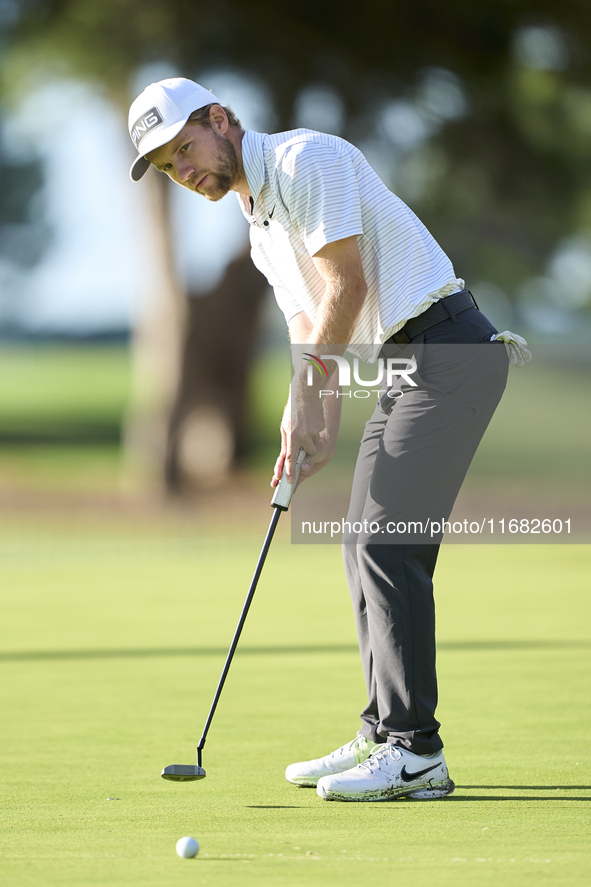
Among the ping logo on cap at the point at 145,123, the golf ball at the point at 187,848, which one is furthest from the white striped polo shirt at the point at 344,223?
the golf ball at the point at 187,848

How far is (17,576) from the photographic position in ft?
28.6

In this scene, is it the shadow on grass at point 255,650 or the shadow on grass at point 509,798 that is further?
the shadow on grass at point 255,650

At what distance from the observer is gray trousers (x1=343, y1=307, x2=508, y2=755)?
324 centimetres

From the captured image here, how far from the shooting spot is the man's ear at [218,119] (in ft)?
10.9

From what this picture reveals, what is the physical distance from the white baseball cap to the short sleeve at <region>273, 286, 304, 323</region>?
0.61 metres

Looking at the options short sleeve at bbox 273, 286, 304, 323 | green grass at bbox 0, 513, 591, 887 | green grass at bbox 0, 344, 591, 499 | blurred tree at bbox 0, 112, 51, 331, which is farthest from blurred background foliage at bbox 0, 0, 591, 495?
blurred tree at bbox 0, 112, 51, 331

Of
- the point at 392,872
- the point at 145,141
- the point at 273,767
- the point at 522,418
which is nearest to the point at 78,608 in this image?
the point at 273,767

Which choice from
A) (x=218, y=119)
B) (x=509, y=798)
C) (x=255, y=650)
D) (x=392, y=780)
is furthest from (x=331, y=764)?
(x=255, y=650)

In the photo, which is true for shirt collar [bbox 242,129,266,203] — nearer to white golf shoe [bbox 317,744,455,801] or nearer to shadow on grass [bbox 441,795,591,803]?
white golf shoe [bbox 317,744,455,801]

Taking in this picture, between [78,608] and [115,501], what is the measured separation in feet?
27.7

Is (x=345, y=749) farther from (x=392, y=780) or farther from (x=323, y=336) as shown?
(x=323, y=336)

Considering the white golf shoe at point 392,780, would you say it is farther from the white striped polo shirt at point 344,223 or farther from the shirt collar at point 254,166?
the shirt collar at point 254,166

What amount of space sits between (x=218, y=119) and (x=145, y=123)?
0.20 metres

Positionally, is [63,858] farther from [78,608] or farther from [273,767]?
[78,608]
